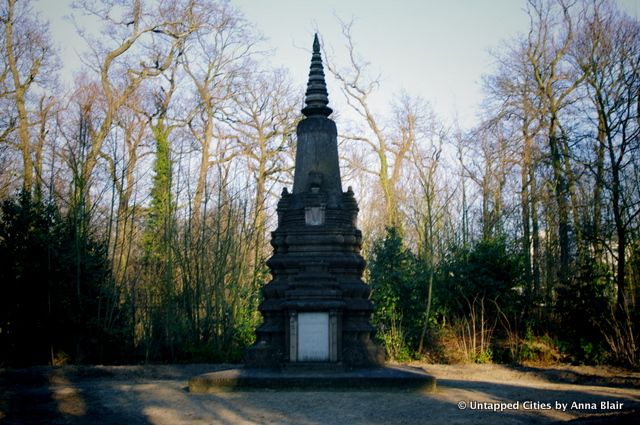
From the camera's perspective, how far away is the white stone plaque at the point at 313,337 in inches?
390

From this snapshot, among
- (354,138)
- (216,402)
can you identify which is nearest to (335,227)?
(216,402)

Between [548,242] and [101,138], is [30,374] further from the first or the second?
[548,242]

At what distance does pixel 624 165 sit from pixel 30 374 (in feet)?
49.5

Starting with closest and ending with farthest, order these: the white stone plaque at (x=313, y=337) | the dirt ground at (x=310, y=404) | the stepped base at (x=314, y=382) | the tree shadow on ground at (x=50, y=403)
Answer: the dirt ground at (x=310, y=404) < the tree shadow on ground at (x=50, y=403) < the stepped base at (x=314, y=382) < the white stone plaque at (x=313, y=337)

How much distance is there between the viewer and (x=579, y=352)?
1420 cm

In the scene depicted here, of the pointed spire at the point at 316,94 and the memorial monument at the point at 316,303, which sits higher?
the pointed spire at the point at 316,94

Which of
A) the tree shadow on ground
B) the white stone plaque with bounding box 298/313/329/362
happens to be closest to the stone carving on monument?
the white stone plaque with bounding box 298/313/329/362

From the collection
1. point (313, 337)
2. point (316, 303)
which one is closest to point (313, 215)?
point (316, 303)

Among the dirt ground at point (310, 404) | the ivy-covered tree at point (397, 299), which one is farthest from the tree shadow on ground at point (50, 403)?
the ivy-covered tree at point (397, 299)

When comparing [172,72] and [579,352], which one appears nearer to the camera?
[579,352]

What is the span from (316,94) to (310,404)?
21.5 ft

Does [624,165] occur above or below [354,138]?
below

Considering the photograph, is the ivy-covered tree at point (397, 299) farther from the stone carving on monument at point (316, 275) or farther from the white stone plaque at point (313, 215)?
the white stone plaque at point (313, 215)

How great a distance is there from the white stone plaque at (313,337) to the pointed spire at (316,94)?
4.43m
